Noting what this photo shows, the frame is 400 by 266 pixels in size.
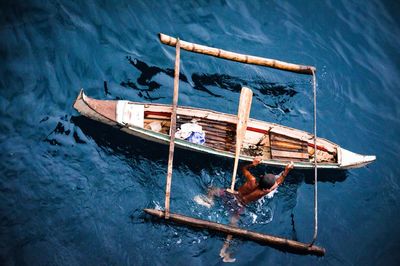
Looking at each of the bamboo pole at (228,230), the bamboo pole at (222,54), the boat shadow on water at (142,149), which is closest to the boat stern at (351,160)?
the boat shadow on water at (142,149)

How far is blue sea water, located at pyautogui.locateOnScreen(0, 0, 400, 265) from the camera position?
8602 millimetres

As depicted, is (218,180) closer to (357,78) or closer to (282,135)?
(282,135)

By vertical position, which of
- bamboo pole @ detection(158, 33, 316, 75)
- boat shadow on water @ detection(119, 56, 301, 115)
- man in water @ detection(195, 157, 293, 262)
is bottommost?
man in water @ detection(195, 157, 293, 262)

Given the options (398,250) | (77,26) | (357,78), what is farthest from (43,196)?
(357,78)

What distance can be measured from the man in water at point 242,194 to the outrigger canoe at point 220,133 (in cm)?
95

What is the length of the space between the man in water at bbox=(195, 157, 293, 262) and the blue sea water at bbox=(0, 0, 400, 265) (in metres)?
0.28

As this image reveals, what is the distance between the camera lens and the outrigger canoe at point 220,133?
30.2 ft

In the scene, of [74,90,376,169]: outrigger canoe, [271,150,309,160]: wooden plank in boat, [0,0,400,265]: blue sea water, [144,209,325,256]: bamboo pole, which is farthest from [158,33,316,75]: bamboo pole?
[144,209,325,256]: bamboo pole

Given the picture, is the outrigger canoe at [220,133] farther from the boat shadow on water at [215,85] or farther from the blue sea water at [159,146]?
the boat shadow on water at [215,85]

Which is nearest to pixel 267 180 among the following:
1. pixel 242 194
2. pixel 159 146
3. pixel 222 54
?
pixel 242 194

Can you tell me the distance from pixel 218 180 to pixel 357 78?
8.22 m

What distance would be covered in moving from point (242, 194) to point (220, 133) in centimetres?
215

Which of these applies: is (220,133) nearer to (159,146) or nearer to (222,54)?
(159,146)

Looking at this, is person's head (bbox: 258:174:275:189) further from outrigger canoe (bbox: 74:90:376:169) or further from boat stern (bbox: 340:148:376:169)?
boat stern (bbox: 340:148:376:169)
